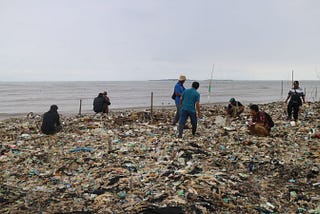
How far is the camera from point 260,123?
9.16 metres

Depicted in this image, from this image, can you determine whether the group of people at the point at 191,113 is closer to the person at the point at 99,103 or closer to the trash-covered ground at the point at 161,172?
the trash-covered ground at the point at 161,172

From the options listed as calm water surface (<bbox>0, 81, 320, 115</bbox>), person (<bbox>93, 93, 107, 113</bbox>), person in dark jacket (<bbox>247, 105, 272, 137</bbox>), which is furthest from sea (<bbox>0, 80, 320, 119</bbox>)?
person in dark jacket (<bbox>247, 105, 272, 137</bbox>)

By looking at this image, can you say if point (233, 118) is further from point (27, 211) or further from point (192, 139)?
point (27, 211)

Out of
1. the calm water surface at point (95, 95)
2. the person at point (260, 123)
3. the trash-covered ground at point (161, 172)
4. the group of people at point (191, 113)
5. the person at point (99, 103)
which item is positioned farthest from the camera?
the calm water surface at point (95, 95)

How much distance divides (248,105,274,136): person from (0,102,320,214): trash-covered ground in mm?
318

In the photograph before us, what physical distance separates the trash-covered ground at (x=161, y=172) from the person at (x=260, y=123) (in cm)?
32

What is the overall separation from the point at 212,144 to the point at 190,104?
49.0 inches

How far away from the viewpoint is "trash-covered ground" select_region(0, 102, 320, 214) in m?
4.94

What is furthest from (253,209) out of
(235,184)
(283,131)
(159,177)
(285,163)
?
(283,131)

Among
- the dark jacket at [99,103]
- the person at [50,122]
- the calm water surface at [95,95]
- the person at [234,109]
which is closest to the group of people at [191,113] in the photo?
the person at [50,122]

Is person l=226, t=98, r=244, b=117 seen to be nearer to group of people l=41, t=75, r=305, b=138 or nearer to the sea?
group of people l=41, t=75, r=305, b=138

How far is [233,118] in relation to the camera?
1284 centimetres

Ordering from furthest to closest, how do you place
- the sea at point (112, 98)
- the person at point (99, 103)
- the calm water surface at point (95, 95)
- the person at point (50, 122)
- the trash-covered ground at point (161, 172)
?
the calm water surface at point (95, 95) → the sea at point (112, 98) → the person at point (99, 103) → the person at point (50, 122) → the trash-covered ground at point (161, 172)

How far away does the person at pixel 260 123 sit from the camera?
905 cm
